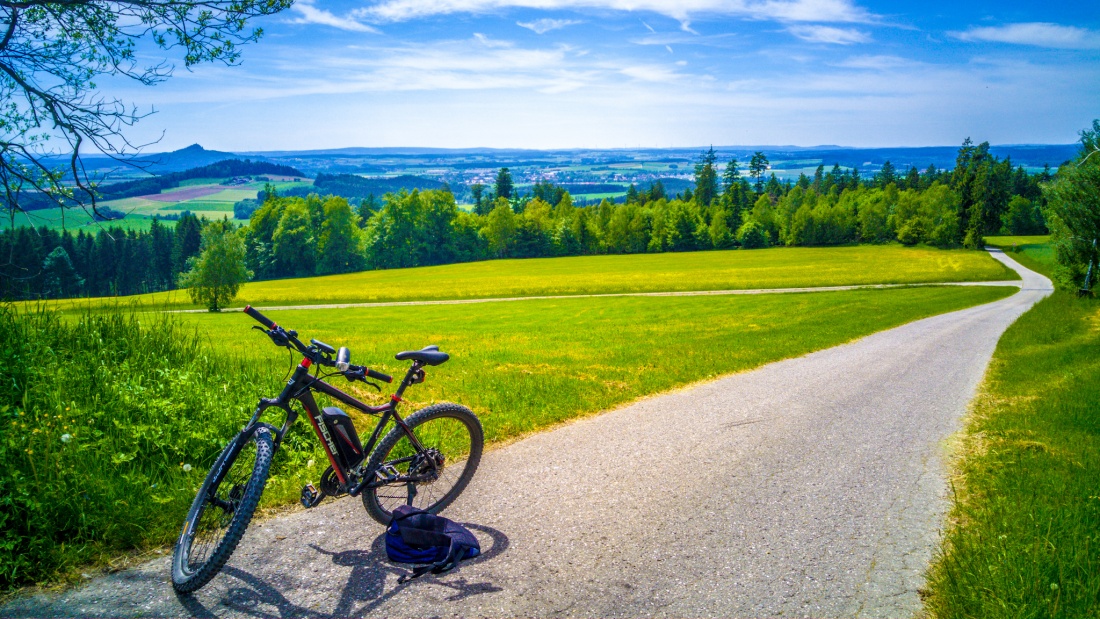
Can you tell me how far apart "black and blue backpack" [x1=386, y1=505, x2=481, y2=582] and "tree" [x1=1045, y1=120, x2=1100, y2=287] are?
49.1 m

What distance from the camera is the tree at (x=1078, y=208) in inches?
1555

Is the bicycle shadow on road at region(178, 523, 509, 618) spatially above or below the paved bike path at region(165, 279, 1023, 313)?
above

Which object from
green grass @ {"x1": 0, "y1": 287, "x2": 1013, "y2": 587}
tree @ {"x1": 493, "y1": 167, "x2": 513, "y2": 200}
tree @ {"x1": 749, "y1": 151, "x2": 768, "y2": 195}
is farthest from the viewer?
tree @ {"x1": 749, "y1": 151, "x2": 768, "y2": 195}

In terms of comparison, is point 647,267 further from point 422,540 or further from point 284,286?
point 422,540

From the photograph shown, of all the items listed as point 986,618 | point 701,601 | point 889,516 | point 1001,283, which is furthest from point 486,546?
point 1001,283

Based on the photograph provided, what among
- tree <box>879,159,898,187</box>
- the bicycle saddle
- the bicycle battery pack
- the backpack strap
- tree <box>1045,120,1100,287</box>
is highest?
tree <box>879,159,898,187</box>

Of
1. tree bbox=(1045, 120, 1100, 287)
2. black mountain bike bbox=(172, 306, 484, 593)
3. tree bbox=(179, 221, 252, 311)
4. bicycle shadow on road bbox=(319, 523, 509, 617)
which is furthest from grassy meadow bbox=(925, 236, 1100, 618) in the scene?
tree bbox=(179, 221, 252, 311)

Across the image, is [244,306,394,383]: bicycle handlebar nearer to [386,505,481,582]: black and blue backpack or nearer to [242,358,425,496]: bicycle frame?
[242,358,425,496]: bicycle frame

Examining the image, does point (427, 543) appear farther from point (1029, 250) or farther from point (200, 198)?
point (200, 198)

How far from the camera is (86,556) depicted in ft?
15.0

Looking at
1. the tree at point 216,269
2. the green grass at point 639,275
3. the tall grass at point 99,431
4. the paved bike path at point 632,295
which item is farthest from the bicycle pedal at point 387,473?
the tree at point 216,269

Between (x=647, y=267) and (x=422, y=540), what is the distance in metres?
80.6

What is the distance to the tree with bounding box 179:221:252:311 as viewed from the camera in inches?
1769

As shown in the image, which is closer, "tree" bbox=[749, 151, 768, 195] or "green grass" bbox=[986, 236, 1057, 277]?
"green grass" bbox=[986, 236, 1057, 277]
